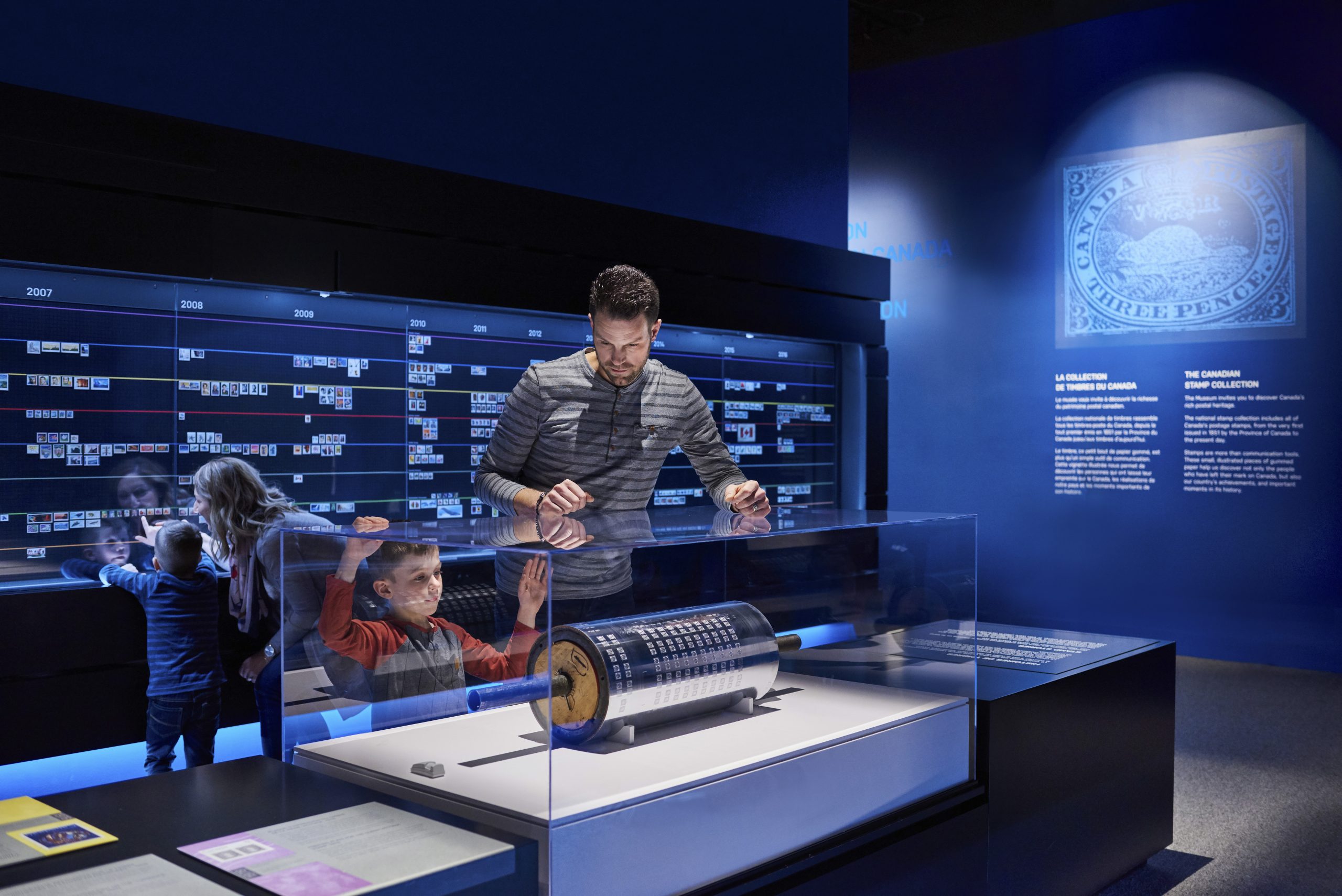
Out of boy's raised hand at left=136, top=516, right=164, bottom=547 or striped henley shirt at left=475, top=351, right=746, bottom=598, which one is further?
boy's raised hand at left=136, top=516, right=164, bottom=547

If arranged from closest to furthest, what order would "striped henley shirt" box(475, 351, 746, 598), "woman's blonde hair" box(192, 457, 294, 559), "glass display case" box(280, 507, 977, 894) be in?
1. "glass display case" box(280, 507, 977, 894)
2. "striped henley shirt" box(475, 351, 746, 598)
3. "woman's blonde hair" box(192, 457, 294, 559)

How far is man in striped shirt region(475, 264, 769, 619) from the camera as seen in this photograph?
90.9 inches

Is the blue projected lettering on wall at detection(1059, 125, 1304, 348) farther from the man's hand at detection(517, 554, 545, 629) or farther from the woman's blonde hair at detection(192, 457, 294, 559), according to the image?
the man's hand at detection(517, 554, 545, 629)

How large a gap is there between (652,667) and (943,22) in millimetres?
6802

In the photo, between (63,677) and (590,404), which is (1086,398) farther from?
(63,677)

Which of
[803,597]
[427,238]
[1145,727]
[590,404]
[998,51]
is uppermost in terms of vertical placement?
[998,51]

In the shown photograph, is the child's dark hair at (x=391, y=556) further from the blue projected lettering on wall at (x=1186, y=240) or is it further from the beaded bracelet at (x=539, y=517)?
the blue projected lettering on wall at (x=1186, y=240)

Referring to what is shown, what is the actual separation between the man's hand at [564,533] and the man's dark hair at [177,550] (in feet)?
5.78

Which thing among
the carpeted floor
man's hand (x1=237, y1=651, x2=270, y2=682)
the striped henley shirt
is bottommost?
the carpeted floor

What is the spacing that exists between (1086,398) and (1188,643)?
5.01ft

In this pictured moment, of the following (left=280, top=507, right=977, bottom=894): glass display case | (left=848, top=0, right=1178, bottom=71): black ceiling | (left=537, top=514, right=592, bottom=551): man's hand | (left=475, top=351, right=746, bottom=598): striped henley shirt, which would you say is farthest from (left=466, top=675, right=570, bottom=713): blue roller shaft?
(left=848, top=0, right=1178, bottom=71): black ceiling

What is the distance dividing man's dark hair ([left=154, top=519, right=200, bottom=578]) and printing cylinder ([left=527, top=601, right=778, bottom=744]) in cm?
194

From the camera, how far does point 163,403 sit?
2.99 meters

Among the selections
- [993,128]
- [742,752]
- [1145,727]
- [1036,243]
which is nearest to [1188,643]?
[1036,243]
